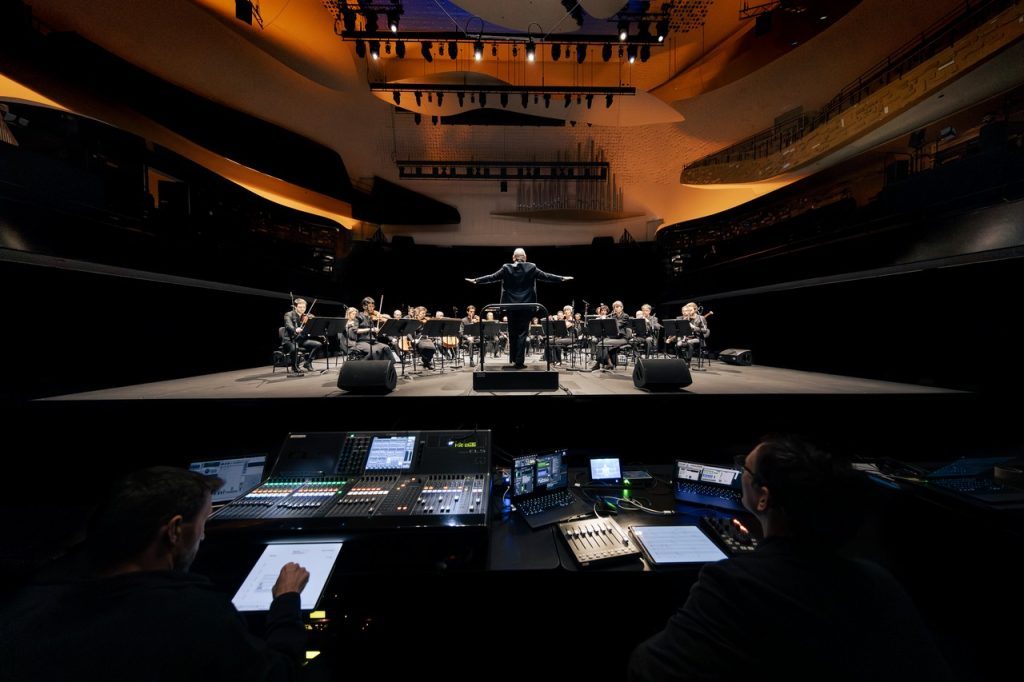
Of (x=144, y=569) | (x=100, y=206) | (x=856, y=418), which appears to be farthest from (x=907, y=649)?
(x=100, y=206)

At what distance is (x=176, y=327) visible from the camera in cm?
→ 629

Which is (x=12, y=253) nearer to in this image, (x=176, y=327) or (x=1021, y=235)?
(x=176, y=327)

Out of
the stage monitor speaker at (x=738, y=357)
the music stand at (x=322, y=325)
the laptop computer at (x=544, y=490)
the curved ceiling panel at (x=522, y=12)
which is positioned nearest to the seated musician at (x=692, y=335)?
the stage monitor speaker at (x=738, y=357)

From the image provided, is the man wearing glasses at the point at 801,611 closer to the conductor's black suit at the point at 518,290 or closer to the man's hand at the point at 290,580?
the man's hand at the point at 290,580

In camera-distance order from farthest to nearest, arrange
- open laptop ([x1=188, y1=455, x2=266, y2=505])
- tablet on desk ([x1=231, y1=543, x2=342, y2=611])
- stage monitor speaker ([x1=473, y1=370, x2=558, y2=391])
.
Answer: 1. stage monitor speaker ([x1=473, y1=370, x2=558, y2=391])
2. open laptop ([x1=188, y1=455, x2=266, y2=505])
3. tablet on desk ([x1=231, y1=543, x2=342, y2=611])

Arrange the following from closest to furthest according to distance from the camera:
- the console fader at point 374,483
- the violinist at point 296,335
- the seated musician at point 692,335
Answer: the console fader at point 374,483 < the violinist at point 296,335 < the seated musician at point 692,335

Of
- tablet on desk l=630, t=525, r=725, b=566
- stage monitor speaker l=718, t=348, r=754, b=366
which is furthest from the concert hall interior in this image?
stage monitor speaker l=718, t=348, r=754, b=366

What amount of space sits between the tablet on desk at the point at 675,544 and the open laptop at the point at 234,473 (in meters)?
2.37

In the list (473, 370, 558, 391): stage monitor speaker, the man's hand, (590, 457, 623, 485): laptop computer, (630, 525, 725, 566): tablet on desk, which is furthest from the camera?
(473, 370, 558, 391): stage monitor speaker

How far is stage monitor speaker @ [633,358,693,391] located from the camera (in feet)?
11.4

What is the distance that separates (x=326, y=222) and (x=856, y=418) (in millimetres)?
12380

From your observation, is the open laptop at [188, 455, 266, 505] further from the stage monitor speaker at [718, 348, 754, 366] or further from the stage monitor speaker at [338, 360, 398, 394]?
the stage monitor speaker at [718, 348, 754, 366]

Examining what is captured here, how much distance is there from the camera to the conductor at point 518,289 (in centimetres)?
464

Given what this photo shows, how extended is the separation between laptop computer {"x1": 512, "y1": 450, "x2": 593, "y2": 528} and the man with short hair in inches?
51.5
